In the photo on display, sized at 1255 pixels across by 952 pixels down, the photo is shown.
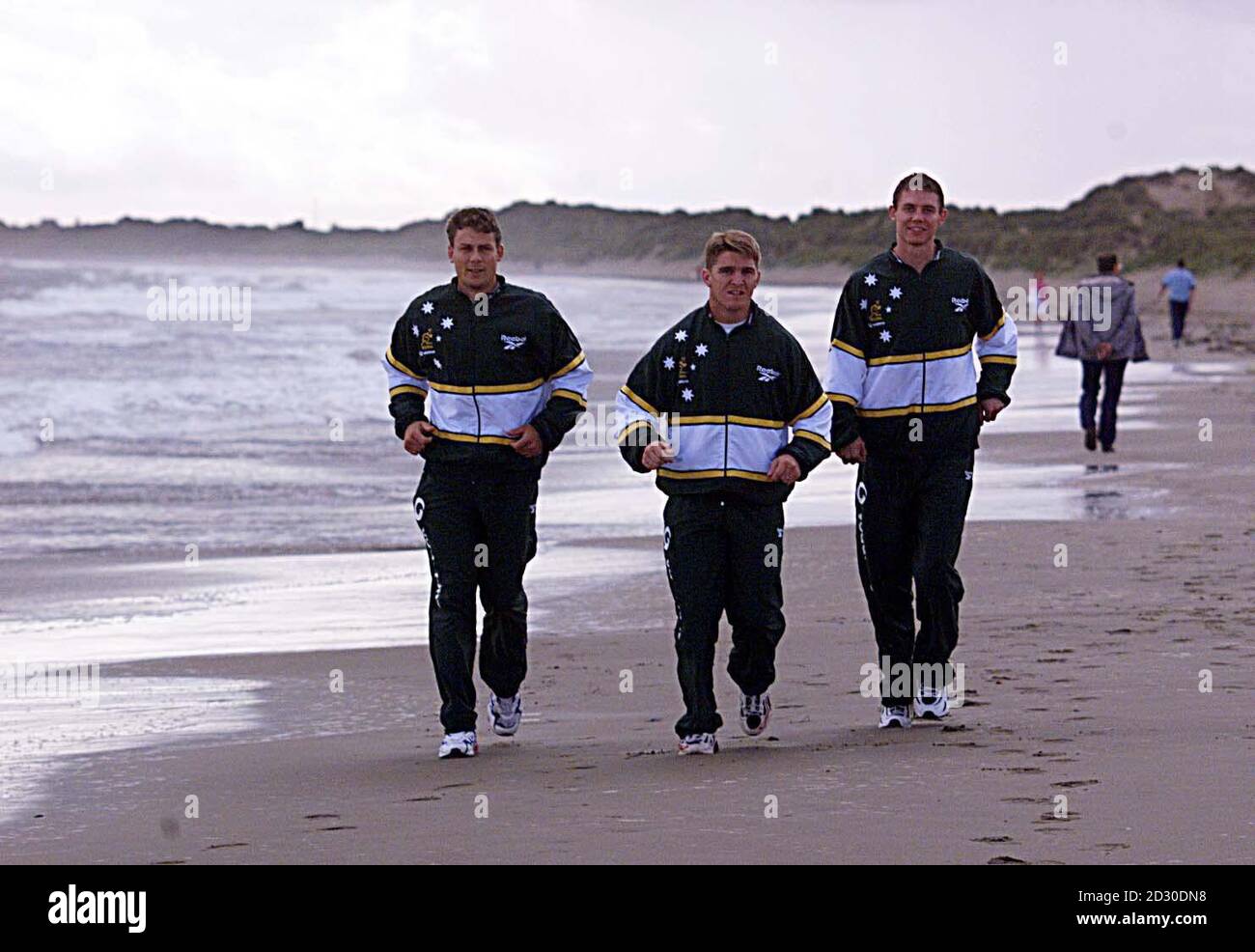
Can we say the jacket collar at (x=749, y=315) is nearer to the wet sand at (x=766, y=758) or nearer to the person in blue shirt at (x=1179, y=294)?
the wet sand at (x=766, y=758)

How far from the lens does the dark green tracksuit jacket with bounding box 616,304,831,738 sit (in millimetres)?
6531

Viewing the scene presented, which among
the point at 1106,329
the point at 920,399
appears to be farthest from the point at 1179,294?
the point at 920,399

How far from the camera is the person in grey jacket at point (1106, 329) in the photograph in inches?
636

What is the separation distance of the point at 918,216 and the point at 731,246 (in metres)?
0.77

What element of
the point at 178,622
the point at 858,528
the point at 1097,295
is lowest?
the point at 178,622

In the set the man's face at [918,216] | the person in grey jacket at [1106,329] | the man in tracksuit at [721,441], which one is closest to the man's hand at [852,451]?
the man in tracksuit at [721,441]

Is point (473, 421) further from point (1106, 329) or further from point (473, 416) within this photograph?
point (1106, 329)

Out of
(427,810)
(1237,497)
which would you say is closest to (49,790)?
(427,810)

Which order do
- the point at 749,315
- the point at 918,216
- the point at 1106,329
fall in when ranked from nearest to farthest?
the point at 749,315
the point at 918,216
the point at 1106,329

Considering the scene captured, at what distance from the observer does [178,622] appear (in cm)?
1007

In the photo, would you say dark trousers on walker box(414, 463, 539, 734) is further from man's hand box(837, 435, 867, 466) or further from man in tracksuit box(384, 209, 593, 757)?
man's hand box(837, 435, 867, 466)

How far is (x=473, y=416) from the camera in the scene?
6930 mm
